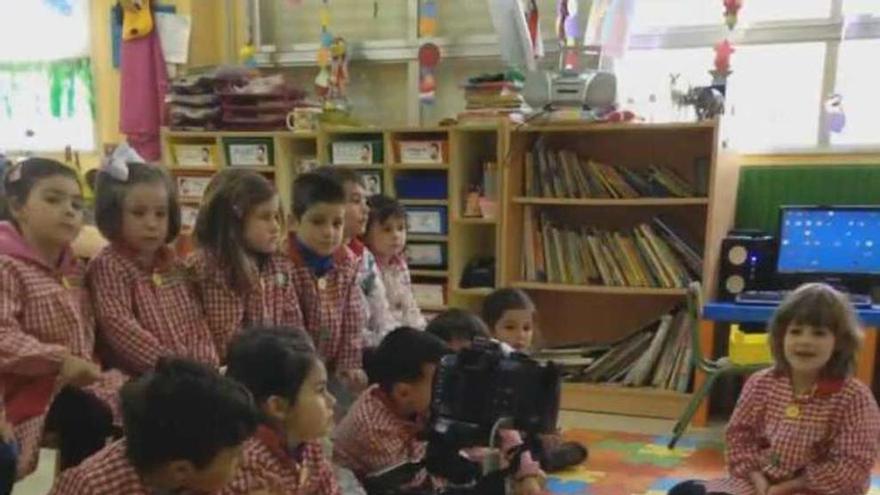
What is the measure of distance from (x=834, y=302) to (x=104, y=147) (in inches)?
163

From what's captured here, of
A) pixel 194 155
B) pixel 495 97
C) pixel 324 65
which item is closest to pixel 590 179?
pixel 495 97

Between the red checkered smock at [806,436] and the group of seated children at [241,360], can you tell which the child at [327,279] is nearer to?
the group of seated children at [241,360]

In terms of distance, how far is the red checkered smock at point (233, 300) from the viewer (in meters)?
2.13

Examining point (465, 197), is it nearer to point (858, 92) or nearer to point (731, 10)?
point (731, 10)

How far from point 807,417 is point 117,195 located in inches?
69.0

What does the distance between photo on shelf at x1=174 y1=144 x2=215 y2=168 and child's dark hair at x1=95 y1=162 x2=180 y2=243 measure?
7.32 ft

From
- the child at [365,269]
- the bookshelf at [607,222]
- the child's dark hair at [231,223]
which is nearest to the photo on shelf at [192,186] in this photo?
the bookshelf at [607,222]

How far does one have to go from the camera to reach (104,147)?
4965 mm

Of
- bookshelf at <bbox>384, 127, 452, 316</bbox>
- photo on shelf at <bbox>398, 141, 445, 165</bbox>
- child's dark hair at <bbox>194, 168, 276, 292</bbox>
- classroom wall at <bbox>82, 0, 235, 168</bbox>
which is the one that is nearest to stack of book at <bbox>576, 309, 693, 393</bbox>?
bookshelf at <bbox>384, 127, 452, 316</bbox>

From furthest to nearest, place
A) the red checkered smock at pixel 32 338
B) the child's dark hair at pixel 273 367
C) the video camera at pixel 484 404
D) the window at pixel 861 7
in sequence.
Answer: the window at pixel 861 7 < the red checkered smock at pixel 32 338 < the child's dark hair at pixel 273 367 < the video camera at pixel 484 404

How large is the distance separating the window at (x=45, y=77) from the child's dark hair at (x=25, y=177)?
137 inches

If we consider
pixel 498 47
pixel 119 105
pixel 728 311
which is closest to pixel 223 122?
pixel 119 105

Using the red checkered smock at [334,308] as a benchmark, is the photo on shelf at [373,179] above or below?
above

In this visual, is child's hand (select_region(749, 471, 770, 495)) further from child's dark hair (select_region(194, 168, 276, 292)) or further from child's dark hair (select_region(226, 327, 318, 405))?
child's dark hair (select_region(194, 168, 276, 292))
